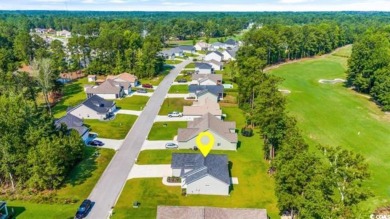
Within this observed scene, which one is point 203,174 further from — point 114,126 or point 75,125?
point 114,126

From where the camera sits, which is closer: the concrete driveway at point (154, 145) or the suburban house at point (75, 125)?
the concrete driveway at point (154, 145)

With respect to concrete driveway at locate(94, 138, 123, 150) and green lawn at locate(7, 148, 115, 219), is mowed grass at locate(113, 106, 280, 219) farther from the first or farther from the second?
concrete driveway at locate(94, 138, 123, 150)

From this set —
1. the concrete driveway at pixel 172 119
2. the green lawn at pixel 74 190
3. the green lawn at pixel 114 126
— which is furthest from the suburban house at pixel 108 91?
the green lawn at pixel 74 190

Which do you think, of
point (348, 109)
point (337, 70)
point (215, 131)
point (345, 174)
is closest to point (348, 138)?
point (348, 109)

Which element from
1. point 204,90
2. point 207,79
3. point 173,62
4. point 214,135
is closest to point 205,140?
point 214,135

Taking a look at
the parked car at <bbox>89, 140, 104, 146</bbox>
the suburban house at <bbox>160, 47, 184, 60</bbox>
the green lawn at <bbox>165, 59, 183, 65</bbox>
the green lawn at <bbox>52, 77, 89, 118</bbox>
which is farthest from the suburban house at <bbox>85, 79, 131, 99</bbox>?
the suburban house at <bbox>160, 47, 184, 60</bbox>

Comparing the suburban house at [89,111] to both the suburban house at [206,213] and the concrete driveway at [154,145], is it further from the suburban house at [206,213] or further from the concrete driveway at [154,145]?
the suburban house at [206,213]
